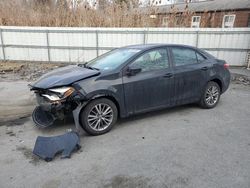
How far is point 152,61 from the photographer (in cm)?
469

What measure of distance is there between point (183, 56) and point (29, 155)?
11.9ft

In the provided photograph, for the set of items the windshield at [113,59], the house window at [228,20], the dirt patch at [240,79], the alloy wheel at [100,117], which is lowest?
the dirt patch at [240,79]

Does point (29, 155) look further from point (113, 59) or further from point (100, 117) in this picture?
point (113, 59)

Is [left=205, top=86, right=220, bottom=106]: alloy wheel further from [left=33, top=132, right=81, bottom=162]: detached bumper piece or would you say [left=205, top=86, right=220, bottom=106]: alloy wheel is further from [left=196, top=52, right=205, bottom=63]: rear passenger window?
[left=33, top=132, right=81, bottom=162]: detached bumper piece

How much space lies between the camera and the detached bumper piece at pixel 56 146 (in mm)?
3450

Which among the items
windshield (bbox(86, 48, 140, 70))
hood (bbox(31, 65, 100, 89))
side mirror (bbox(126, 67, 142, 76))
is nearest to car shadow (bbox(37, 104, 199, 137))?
hood (bbox(31, 65, 100, 89))

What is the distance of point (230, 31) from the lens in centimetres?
1050

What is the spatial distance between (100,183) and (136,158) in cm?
74

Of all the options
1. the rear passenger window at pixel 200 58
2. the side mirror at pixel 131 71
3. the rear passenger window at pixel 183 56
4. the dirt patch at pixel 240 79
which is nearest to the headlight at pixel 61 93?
the side mirror at pixel 131 71

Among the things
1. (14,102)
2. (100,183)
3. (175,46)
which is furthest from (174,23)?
(100,183)

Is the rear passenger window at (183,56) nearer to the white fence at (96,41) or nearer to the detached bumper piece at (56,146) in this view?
the detached bumper piece at (56,146)

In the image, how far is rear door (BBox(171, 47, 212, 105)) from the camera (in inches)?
193

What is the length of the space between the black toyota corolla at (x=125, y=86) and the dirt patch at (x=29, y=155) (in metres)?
0.61

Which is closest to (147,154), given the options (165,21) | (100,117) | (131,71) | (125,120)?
(100,117)
